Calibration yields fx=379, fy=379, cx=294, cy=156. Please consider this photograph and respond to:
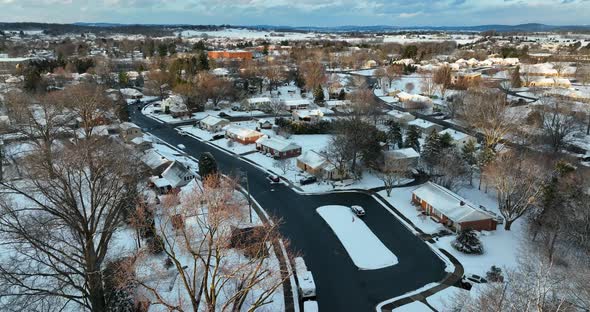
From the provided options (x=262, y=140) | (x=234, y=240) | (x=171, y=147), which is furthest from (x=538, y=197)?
(x=171, y=147)

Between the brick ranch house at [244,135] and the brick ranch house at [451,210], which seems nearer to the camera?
the brick ranch house at [451,210]

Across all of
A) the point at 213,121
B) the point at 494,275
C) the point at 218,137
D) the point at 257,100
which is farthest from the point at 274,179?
the point at 257,100

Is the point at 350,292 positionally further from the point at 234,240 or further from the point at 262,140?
the point at 262,140

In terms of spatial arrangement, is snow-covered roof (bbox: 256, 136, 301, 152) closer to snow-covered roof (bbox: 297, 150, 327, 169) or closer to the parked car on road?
snow-covered roof (bbox: 297, 150, 327, 169)

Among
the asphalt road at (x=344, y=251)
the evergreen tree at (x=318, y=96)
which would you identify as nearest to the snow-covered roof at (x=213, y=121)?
the asphalt road at (x=344, y=251)

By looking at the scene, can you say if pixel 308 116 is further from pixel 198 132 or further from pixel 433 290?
pixel 433 290

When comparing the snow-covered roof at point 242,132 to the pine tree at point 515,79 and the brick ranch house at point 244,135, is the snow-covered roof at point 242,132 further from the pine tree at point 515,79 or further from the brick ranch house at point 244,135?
the pine tree at point 515,79

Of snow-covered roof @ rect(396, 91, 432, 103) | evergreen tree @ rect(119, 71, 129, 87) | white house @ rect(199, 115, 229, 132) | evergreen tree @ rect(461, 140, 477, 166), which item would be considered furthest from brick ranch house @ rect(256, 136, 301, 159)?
evergreen tree @ rect(119, 71, 129, 87)
